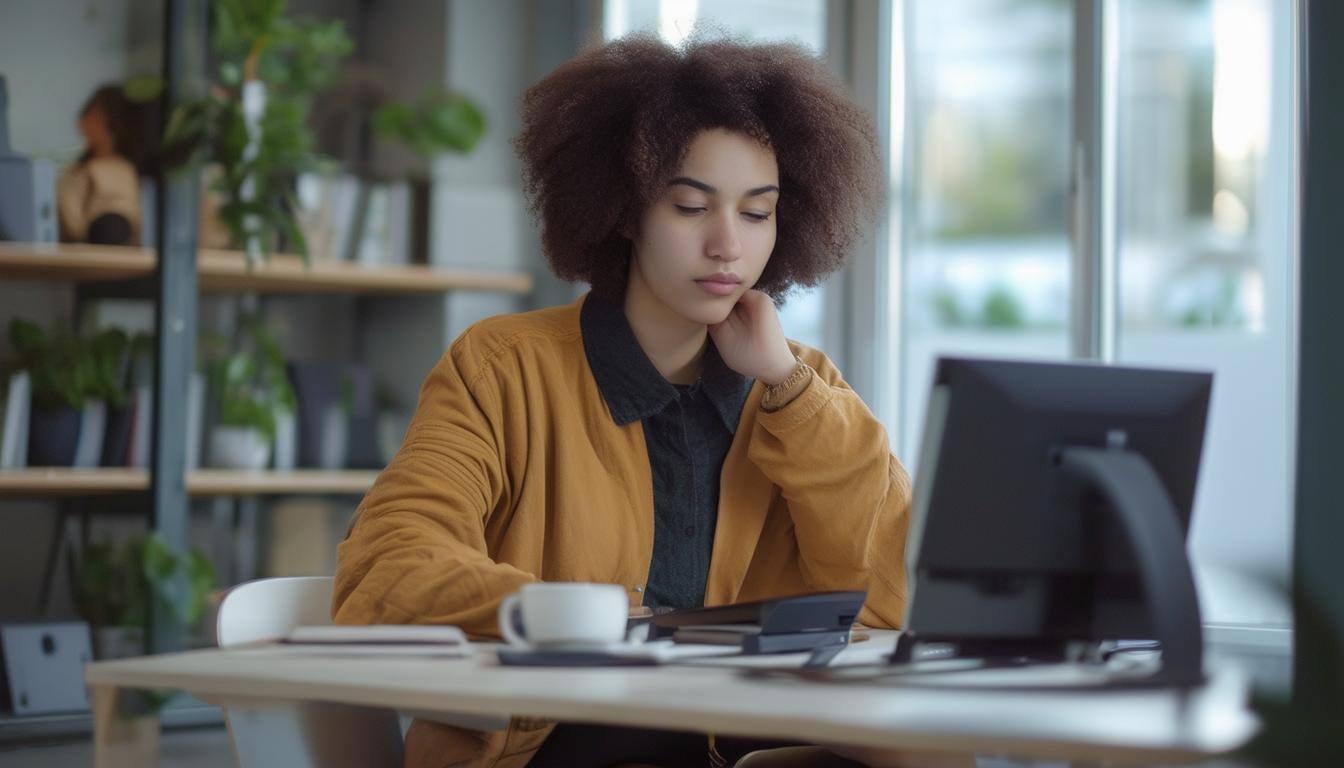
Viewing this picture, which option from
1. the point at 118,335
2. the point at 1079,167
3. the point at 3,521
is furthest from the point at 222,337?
the point at 1079,167

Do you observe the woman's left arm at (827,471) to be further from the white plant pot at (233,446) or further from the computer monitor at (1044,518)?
the white plant pot at (233,446)

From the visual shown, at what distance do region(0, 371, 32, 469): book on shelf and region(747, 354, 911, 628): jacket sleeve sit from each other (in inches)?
105

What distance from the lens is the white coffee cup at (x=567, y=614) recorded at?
113 cm

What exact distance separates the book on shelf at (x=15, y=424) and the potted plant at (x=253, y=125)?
0.65m

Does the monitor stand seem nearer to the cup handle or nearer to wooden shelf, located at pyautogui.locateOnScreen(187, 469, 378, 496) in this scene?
the cup handle

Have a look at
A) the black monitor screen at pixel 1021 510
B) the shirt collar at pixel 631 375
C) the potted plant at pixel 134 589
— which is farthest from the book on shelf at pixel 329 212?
the black monitor screen at pixel 1021 510

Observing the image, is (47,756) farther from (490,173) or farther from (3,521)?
(490,173)

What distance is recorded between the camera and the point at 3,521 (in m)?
3.88

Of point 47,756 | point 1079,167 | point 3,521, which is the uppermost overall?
point 1079,167

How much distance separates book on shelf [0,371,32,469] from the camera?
370 centimetres

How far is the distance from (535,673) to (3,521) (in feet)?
10.7

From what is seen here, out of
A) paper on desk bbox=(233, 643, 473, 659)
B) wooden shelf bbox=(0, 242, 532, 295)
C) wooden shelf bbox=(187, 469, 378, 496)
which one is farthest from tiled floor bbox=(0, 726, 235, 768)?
paper on desk bbox=(233, 643, 473, 659)

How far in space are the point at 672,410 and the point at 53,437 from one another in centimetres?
256

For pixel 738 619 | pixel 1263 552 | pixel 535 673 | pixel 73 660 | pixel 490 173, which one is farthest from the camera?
pixel 490 173
